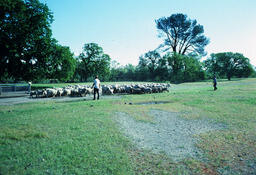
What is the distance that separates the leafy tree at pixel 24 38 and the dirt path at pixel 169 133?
75.9ft

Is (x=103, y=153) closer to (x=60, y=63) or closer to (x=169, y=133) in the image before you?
(x=169, y=133)

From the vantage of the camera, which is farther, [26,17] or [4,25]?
[26,17]

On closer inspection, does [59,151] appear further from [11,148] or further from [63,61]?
[63,61]

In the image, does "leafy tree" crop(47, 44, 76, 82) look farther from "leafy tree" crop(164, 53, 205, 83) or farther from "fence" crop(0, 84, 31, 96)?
"leafy tree" crop(164, 53, 205, 83)

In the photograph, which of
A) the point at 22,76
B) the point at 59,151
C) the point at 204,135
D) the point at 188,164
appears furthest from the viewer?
the point at 22,76

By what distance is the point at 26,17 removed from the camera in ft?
77.5

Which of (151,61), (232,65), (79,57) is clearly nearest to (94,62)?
(79,57)

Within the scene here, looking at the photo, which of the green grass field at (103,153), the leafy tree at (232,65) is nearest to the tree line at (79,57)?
the leafy tree at (232,65)

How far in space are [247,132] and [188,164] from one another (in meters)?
3.34

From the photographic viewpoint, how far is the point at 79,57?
6588 centimetres

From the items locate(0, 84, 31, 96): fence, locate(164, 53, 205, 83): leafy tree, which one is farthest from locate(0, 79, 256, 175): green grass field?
locate(164, 53, 205, 83): leafy tree

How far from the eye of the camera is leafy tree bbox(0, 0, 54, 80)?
22500 millimetres

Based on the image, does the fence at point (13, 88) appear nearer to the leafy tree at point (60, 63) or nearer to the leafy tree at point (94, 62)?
the leafy tree at point (60, 63)

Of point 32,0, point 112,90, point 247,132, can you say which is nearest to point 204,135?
point 247,132
